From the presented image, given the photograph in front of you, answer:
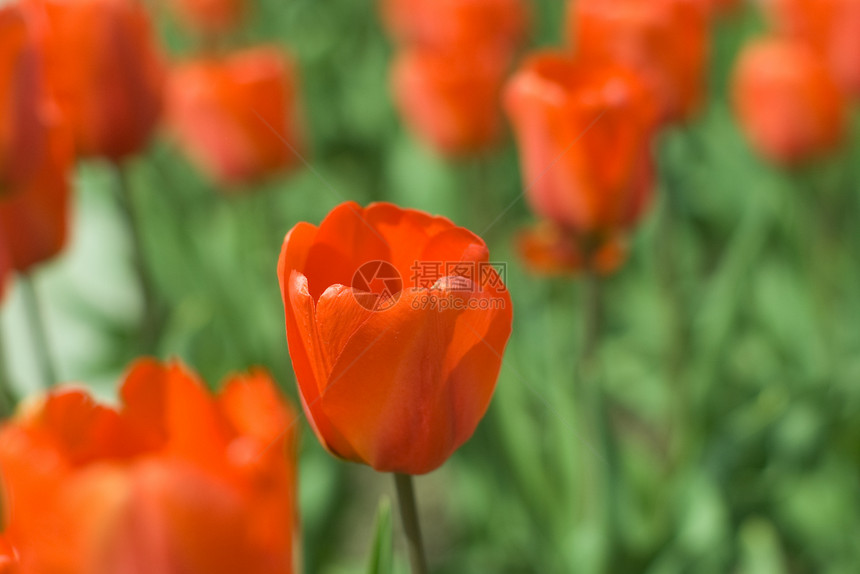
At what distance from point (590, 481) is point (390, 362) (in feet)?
1.68

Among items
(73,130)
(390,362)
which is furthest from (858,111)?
(390,362)

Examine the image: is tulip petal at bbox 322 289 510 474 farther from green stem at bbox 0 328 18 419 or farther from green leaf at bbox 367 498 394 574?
green stem at bbox 0 328 18 419

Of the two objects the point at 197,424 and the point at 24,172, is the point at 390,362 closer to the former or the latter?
the point at 197,424

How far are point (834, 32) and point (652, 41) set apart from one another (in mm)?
340

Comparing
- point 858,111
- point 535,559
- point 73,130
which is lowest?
point 535,559

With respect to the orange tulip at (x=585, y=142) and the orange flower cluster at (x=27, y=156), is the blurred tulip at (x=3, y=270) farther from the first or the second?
the orange tulip at (x=585, y=142)

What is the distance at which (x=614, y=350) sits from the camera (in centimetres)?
141

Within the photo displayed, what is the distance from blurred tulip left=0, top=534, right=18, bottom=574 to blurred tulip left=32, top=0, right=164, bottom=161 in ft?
1.87

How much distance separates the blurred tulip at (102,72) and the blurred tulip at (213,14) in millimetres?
1252

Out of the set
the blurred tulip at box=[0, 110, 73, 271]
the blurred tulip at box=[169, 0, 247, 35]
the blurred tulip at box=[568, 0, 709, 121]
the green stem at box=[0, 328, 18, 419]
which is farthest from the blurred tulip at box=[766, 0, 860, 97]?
the blurred tulip at box=[169, 0, 247, 35]

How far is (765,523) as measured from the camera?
91 centimetres

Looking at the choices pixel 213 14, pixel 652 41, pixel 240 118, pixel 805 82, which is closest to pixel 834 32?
pixel 805 82

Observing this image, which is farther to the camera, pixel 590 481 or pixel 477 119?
pixel 477 119

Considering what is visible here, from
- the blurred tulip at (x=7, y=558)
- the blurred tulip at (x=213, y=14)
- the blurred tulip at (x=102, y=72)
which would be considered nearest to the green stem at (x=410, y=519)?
the blurred tulip at (x=7, y=558)
